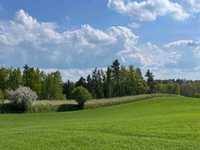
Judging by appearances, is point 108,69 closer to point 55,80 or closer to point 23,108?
point 55,80

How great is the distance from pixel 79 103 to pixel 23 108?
10399mm

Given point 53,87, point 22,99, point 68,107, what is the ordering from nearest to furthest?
point 22,99 < point 68,107 < point 53,87

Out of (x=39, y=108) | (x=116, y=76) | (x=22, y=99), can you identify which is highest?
(x=116, y=76)

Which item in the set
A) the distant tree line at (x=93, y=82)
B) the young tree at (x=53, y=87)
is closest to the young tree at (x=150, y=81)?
the distant tree line at (x=93, y=82)

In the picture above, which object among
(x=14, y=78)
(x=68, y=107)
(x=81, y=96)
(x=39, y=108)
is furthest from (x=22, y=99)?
(x=14, y=78)

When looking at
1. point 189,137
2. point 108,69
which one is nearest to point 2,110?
point 108,69

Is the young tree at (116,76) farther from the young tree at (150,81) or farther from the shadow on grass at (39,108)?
the shadow on grass at (39,108)

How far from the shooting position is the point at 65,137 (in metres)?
23.2

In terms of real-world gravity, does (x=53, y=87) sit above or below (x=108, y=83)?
below

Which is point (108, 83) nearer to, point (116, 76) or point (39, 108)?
point (116, 76)

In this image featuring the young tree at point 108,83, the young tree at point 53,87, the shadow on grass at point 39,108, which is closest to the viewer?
the shadow on grass at point 39,108

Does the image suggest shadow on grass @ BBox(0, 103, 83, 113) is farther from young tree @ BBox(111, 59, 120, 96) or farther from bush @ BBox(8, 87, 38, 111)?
young tree @ BBox(111, 59, 120, 96)

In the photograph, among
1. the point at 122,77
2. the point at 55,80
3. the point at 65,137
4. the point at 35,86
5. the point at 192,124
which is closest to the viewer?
the point at 65,137

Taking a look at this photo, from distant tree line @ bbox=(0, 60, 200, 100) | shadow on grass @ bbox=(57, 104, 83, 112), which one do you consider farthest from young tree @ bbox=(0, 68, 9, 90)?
shadow on grass @ bbox=(57, 104, 83, 112)
